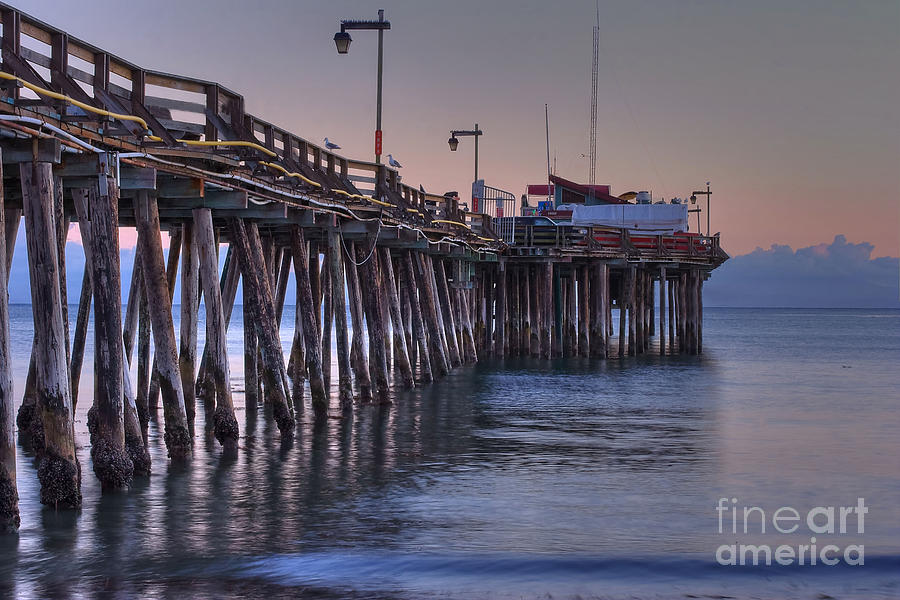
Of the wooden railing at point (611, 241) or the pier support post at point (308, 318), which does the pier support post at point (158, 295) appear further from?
the wooden railing at point (611, 241)

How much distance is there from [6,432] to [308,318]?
9.50 meters

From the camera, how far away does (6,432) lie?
9789 mm

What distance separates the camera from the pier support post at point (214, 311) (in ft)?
49.7

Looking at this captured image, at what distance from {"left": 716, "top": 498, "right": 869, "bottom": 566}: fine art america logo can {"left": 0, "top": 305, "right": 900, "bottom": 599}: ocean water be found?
64 mm

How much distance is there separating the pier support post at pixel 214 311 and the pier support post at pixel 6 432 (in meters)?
4.75

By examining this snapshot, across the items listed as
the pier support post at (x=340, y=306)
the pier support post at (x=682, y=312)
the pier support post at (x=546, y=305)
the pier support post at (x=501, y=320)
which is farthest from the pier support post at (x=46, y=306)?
the pier support post at (x=682, y=312)

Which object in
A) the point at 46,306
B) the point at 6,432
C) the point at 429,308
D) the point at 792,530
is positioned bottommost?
the point at 792,530

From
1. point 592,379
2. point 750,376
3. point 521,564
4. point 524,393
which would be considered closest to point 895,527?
point 521,564

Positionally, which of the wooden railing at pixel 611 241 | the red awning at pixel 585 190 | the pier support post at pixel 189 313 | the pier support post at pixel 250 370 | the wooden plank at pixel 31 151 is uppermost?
the red awning at pixel 585 190

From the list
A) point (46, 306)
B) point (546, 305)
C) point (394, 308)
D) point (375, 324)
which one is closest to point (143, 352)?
point (375, 324)

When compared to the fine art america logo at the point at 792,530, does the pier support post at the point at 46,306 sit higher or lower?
higher

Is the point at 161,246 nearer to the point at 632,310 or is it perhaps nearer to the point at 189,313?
the point at 189,313

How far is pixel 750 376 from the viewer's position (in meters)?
38.8

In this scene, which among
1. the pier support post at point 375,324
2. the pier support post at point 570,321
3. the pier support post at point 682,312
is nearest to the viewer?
the pier support post at point 375,324
